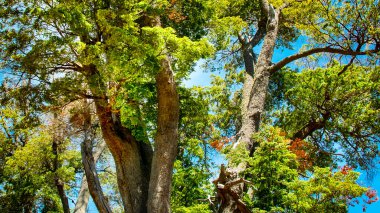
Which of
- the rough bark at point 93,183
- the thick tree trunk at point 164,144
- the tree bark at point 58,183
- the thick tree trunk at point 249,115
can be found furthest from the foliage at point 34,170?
the thick tree trunk at point 164,144

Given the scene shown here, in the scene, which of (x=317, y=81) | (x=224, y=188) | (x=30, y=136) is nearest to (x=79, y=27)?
(x=224, y=188)

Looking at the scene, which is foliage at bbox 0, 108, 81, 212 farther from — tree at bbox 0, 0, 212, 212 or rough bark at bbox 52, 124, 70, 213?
tree at bbox 0, 0, 212, 212

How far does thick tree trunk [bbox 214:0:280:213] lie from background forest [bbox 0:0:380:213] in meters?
0.03

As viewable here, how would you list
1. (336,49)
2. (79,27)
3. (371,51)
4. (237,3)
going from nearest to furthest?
(79,27), (371,51), (336,49), (237,3)

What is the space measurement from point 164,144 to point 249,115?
3362 millimetres

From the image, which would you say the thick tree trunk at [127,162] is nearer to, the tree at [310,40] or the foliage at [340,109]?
the tree at [310,40]

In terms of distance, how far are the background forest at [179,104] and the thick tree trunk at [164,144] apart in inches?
0.7

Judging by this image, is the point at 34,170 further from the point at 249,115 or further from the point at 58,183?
the point at 249,115

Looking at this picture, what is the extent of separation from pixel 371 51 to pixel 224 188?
4.42 meters

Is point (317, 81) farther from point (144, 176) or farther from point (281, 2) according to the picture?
point (144, 176)

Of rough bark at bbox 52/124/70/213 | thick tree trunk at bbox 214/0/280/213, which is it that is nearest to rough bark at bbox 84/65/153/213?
thick tree trunk at bbox 214/0/280/213

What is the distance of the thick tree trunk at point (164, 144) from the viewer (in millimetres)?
7055

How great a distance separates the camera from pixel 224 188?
26.7ft

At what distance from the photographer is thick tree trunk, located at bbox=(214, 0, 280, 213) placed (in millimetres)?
8266
